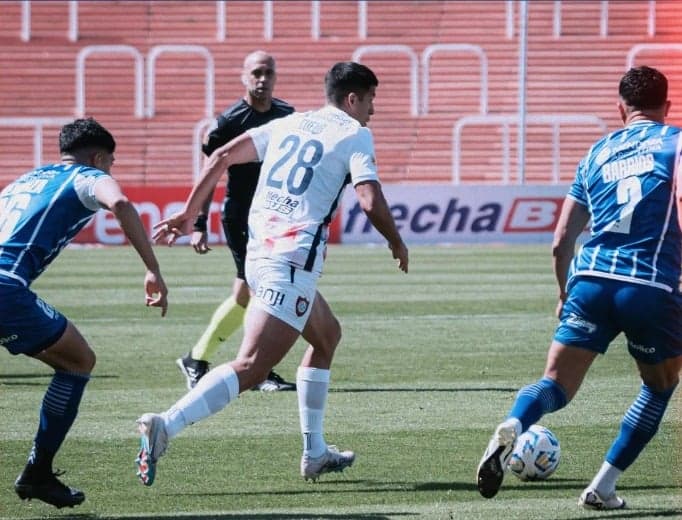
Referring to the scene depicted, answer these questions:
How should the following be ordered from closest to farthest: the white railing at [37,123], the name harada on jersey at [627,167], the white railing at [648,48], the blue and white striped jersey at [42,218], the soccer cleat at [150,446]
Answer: the soccer cleat at [150,446], the name harada on jersey at [627,167], the blue and white striped jersey at [42,218], the white railing at [37,123], the white railing at [648,48]

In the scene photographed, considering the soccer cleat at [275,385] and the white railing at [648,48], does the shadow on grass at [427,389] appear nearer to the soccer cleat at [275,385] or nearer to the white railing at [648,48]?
the soccer cleat at [275,385]

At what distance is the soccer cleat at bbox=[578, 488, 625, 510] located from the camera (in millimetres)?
6289

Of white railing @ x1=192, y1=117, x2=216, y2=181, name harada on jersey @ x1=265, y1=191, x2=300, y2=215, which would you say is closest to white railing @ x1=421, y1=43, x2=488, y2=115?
white railing @ x1=192, y1=117, x2=216, y2=181

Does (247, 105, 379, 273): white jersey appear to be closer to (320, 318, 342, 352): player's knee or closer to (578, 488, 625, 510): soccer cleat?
(320, 318, 342, 352): player's knee

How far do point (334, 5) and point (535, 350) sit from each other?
84.1 feet

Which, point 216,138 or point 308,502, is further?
point 216,138

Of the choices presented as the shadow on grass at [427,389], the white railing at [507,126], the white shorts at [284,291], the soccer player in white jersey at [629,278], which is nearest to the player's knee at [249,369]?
the white shorts at [284,291]

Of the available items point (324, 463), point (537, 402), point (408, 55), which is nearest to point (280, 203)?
point (324, 463)

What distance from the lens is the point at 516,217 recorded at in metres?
26.5

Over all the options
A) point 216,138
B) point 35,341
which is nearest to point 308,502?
point 35,341

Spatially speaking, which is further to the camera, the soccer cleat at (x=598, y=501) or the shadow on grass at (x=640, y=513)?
the soccer cleat at (x=598, y=501)

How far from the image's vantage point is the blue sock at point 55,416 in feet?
21.3

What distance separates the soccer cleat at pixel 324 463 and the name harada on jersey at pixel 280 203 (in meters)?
1.26

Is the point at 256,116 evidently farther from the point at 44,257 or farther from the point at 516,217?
the point at 516,217
